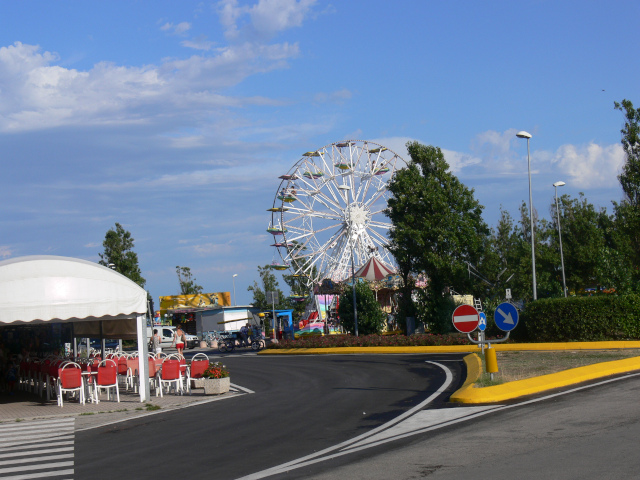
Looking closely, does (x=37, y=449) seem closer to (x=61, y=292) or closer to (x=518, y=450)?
(x=61, y=292)

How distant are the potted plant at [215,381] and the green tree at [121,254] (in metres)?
39.2

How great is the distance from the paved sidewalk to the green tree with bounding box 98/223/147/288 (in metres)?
37.6

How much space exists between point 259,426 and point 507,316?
20.5 ft

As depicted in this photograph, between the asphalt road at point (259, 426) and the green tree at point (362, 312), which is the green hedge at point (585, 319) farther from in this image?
the green tree at point (362, 312)

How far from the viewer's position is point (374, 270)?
50.2m

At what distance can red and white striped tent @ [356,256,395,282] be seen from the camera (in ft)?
163

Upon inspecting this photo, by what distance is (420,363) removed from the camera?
75.1 feet

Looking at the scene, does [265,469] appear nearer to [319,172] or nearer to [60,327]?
[60,327]

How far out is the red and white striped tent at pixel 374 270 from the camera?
49531mm

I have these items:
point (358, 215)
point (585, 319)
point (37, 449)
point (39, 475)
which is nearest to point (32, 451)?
point (37, 449)

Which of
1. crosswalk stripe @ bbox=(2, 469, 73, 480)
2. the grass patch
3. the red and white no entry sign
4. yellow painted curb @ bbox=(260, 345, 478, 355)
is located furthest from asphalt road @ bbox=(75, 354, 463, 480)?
yellow painted curb @ bbox=(260, 345, 478, 355)

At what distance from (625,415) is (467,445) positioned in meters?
3.04

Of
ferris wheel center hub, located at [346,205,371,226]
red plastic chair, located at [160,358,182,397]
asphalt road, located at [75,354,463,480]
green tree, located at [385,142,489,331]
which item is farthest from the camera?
ferris wheel center hub, located at [346,205,371,226]

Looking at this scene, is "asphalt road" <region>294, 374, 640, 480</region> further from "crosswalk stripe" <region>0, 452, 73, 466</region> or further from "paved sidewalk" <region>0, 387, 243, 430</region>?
"paved sidewalk" <region>0, 387, 243, 430</region>
